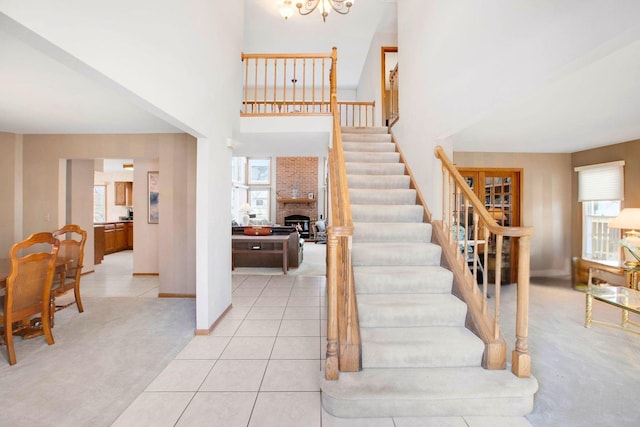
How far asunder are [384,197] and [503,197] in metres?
3.08

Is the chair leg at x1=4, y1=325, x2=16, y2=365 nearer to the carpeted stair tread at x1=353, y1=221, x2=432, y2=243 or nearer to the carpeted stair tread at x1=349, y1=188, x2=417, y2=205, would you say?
the carpeted stair tread at x1=353, y1=221, x2=432, y2=243

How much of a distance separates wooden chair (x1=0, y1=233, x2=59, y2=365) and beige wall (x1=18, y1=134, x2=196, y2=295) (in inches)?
58.6

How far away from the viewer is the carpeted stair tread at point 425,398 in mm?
A: 1816

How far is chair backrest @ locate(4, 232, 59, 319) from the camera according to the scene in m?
2.29

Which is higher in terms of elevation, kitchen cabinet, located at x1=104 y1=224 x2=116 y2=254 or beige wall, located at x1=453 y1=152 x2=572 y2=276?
beige wall, located at x1=453 y1=152 x2=572 y2=276

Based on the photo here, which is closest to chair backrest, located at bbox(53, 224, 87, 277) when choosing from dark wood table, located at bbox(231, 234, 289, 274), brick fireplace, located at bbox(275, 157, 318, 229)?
dark wood table, located at bbox(231, 234, 289, 274)

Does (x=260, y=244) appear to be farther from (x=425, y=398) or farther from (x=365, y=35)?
(x=365, y=35)

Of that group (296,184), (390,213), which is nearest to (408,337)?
(390,213)

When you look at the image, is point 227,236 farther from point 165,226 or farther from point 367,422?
point 367,422

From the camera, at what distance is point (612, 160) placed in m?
4.46

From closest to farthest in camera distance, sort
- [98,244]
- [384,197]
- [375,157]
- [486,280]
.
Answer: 1. [486,280]
2. [384,197]
3. [375,157]
4. [98,244]

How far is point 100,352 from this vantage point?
258 cm

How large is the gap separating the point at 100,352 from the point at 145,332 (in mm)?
443

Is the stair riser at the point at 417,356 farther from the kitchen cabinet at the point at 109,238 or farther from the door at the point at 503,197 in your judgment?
the kitchen cabinet at the point at 109,238
